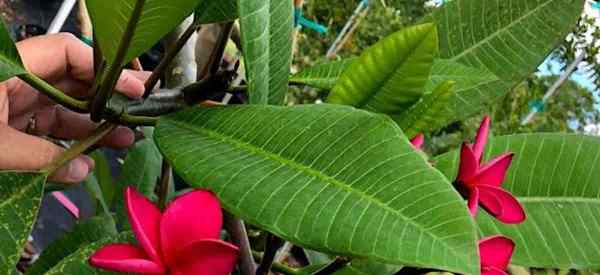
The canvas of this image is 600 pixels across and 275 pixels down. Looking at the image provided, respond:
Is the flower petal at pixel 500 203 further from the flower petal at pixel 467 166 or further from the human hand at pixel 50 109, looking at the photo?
the human hand at pixel 50 109

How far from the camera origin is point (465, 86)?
2.14 ft

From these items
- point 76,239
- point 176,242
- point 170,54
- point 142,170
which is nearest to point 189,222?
point 176,242

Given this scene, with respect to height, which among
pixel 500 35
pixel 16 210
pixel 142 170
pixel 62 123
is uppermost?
pixel 500 35

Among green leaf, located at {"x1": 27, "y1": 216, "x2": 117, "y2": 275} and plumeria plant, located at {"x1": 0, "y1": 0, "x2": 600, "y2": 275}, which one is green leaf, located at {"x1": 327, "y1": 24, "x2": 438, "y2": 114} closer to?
plumeria plant, located at {"x1": 0, "y1": 0, "x2": 600, "y2": 275}

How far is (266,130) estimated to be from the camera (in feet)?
1.62

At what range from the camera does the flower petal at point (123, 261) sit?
0.42 m

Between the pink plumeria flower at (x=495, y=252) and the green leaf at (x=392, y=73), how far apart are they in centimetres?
11

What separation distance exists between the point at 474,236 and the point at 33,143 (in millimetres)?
376

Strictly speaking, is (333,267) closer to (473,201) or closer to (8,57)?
(473,201)

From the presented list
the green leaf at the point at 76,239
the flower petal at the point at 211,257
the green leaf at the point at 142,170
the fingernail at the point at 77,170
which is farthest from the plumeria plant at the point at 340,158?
the green leaf at the point at 142,170

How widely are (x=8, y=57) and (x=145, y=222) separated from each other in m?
0.19

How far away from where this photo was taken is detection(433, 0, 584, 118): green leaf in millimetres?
701

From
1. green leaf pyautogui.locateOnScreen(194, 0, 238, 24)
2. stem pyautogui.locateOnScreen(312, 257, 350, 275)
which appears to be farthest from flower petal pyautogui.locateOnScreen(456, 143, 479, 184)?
green leaf pyautogui.locateOnScreen(194, 0, 238, 24)

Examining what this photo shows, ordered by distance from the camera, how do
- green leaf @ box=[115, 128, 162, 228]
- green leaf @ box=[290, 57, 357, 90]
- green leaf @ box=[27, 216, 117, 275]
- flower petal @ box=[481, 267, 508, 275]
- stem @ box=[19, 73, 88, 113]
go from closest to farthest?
flower petal @ box=[481, 267, 508, 275], stem @ box=[19, 73, 88, 113], green leaf @ box=[290, 57, 357, 90], green leaf @ box=[27, 216, 117, 275], green leaf @ box=[115, 128, 162, 228]
